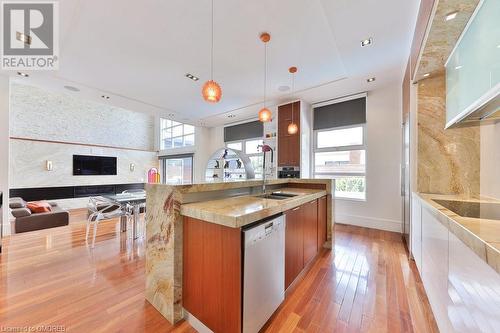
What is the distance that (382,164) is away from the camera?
4113 millimetres

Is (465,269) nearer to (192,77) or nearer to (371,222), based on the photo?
(371,222)

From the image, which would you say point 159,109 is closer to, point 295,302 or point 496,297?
point 295,302

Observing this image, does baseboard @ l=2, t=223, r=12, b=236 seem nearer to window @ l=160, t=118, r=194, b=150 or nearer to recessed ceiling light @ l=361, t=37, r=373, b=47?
window @ l=160, t=118, r=194, b=150

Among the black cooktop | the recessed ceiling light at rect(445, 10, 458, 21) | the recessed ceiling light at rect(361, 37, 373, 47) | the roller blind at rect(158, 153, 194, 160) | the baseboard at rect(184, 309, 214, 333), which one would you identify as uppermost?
the recessed ceiling light at rect(361, 37, 373, 47)

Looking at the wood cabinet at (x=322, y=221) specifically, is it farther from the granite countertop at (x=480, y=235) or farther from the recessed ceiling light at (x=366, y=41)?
the recessed ceiling light at (x=366, y=41)

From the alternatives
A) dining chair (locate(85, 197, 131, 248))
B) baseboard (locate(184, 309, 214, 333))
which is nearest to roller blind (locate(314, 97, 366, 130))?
baseboard (locate(184, 309, 214, 333))

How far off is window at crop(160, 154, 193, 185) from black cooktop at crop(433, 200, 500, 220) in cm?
774

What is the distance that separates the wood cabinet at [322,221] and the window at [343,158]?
1.86 metres

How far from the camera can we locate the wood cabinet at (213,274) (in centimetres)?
126

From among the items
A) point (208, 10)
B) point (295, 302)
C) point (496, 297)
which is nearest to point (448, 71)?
point (496, 297)

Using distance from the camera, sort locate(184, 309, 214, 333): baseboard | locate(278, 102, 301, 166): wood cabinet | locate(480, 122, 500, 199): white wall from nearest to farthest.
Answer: locate(184, 309, 214, 333): baseboard, locate(480, 122, 500, 199): white wall, locate(278, 102, 301, 166): wood cabinet

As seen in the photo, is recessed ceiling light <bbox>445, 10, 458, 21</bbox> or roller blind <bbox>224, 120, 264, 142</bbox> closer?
recessed ceiling light <bbox>445, 10, 458, 21</bbox>

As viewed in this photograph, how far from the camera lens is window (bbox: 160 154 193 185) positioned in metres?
8.25

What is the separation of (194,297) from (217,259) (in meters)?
0.49
